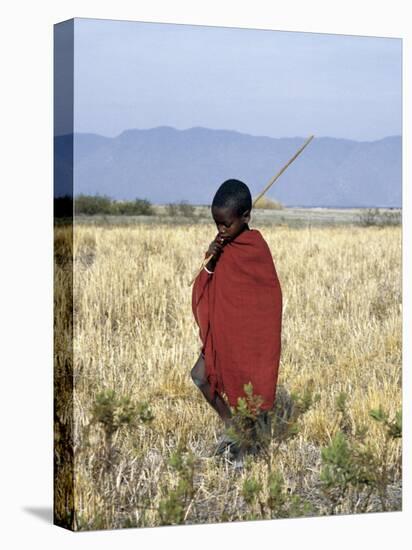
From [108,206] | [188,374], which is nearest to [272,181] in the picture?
[108,206]

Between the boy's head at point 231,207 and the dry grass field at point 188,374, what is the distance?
0.44ft

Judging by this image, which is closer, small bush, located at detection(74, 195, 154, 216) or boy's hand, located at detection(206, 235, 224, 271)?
small bush, located at detection(74, 195, 154, 216)

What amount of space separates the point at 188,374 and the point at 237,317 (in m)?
0.48

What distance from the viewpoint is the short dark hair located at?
1127cm

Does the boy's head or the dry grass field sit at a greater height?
the boy's head

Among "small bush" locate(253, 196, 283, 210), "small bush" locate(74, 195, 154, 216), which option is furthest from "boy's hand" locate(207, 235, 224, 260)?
"small bush" locate(74, 195, 154, 216)

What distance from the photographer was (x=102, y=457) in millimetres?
10750

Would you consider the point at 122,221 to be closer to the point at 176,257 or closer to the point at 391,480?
the point at 176,257

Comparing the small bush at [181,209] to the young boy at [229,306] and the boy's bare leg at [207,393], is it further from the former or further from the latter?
the boy's bare leg at [207,393]

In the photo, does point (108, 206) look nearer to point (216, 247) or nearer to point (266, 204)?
point (216, 247)

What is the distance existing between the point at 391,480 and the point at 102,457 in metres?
2.15

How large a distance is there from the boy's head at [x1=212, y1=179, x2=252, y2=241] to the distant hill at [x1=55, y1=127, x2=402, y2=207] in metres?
0.05

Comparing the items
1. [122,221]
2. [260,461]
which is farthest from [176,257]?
[260,461]

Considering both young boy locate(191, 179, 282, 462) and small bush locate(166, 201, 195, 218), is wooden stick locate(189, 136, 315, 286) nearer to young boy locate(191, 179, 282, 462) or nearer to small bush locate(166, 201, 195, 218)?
young boy locate(191, 179, 282, 462)
